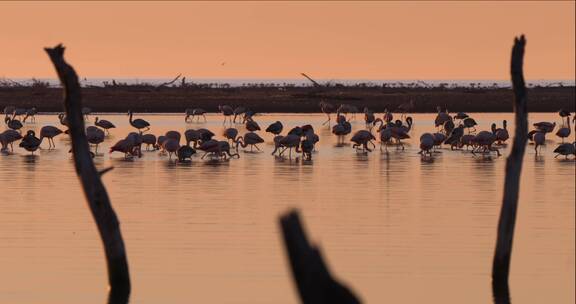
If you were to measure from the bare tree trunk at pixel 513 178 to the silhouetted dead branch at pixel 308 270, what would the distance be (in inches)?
313

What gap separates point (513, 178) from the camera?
14.4 meters

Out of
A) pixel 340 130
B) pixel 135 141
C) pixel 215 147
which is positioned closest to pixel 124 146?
pixel 135 141

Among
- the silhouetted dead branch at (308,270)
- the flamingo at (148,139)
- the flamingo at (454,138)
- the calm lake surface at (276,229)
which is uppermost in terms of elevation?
the silhouetted dead branch at (308,270)

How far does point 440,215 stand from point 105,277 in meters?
7.56

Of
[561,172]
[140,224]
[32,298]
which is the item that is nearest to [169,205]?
[140,224]

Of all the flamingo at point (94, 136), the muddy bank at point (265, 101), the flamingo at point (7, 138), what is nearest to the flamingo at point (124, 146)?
the flamingo at point (94, 136)

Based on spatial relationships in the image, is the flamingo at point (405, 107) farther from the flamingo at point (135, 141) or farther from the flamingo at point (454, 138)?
the flamingo at point (135, 141)

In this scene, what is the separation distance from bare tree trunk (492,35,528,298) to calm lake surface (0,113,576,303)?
0.52 meters

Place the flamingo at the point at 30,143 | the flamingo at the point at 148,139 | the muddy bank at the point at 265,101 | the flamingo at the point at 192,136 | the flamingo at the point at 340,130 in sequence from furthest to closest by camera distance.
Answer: the muddy bank at the point at 265,101 < the flamingo at the point at 340,130 < the flamingo at the point at 192,136 < the flamingo at the point at 148,139 < the flamingo at the point at 30,143

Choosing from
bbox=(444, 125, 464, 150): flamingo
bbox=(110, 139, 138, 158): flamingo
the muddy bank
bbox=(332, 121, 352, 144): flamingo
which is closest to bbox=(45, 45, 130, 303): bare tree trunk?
bbox=(110, 139, 138, 158): flamingo

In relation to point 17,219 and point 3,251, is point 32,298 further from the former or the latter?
point 17,219

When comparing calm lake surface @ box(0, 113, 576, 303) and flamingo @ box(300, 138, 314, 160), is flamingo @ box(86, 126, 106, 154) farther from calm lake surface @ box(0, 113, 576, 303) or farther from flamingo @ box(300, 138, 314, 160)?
flamingo @ box(300, 138, 314, 160)

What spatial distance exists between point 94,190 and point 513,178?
4.56m

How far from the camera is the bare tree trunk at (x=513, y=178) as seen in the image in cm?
1446
